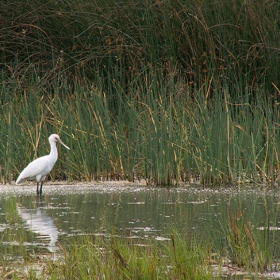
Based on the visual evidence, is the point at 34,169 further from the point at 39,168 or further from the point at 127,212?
the point at 127,212

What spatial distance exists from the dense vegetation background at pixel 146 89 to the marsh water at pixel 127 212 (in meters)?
0.42

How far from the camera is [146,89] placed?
9266 millimetres

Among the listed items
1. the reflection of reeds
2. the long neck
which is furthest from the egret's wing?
the reflection of reeds

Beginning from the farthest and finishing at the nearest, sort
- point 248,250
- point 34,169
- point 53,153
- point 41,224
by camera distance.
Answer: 1. point 53,153
2. point 34,169
3. point 41,224
4. point 248,250

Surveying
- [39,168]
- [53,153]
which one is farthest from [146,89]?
[39,168]

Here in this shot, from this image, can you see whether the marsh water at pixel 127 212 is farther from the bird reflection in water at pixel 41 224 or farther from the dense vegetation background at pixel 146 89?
the dense vegetation background at pixel 146 89

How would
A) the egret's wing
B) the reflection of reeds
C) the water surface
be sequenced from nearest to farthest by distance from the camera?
the reflection of reeds
the water surface
the egret's wing

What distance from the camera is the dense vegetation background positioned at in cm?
776

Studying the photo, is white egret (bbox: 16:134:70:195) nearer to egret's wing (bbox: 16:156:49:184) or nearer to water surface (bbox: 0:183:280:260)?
egret's wing (bbox: 16:156:49:184)

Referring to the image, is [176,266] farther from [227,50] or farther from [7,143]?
[227,50]

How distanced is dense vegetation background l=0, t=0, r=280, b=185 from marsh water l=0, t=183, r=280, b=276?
16.6 inches

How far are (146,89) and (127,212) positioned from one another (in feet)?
11.1

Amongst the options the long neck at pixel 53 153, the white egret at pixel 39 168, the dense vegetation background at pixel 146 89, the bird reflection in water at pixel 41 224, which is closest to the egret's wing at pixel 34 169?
the white egret at pixel 39 168

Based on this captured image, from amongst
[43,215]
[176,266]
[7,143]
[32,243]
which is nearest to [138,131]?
[7,143]
